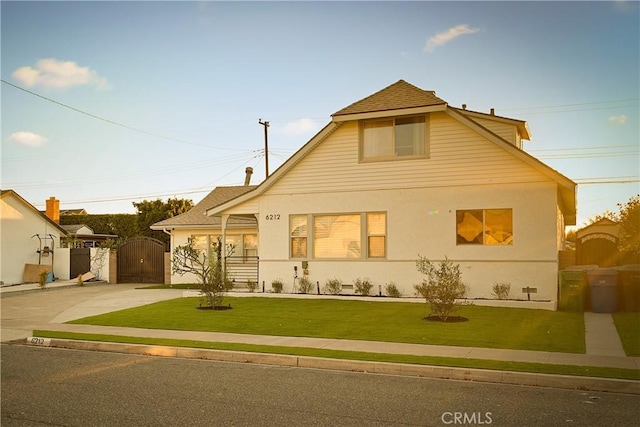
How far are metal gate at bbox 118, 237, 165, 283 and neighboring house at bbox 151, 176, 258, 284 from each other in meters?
1.70

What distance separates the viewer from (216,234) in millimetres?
30469

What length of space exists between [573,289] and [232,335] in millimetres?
10356

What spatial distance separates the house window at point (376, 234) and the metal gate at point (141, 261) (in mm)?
14907

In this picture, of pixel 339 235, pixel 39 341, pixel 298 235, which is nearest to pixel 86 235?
pixel 298 235

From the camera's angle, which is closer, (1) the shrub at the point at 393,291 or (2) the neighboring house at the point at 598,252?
(1) the shrub at the point at 393,291

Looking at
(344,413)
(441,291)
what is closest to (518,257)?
(441,291)

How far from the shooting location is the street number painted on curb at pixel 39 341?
14.4 metres

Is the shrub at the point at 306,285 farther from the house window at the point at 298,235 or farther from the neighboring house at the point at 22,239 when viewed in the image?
the neighboring house at the point at 22,239

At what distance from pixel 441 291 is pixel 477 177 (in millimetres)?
5940

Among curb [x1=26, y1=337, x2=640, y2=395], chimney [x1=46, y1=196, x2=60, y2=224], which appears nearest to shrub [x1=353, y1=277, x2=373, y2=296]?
curb [x1=26, y1=337, x2=640, y2=395]

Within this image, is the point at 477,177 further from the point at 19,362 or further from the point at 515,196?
the point at 19,362

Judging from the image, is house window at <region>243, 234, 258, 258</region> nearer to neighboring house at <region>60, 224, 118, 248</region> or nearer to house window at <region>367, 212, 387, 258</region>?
house window at <region>367, 212, 387, 258</region>
